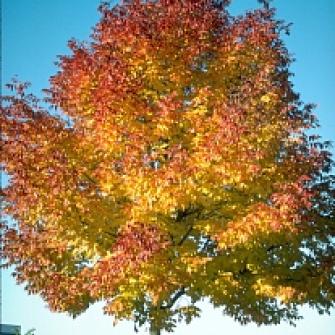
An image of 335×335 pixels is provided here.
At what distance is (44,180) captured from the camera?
38.9 feet

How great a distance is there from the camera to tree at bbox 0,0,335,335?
10.8 meters

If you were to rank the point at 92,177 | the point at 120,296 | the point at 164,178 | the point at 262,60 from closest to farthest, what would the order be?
the point at 164,178 < the point at 120,296 < the point at 92,177 < the point at 262,60

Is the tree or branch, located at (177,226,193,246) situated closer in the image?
the tree

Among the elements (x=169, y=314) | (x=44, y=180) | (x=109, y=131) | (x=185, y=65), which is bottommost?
(x=169, y=314)

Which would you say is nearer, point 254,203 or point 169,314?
point 254,203

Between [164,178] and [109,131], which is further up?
[109,131]

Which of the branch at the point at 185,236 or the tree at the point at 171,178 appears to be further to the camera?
the branch at the point at 185,236

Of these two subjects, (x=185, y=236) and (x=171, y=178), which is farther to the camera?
(x=185, y=236)

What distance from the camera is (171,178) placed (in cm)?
1066

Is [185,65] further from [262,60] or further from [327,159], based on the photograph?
[327,159]

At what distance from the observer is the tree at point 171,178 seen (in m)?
10.8

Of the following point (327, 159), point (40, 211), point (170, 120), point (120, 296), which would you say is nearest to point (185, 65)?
point (170, 120)

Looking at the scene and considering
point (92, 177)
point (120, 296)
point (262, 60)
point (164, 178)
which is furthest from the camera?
point (262, 60)

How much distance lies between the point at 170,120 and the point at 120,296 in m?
4.12
